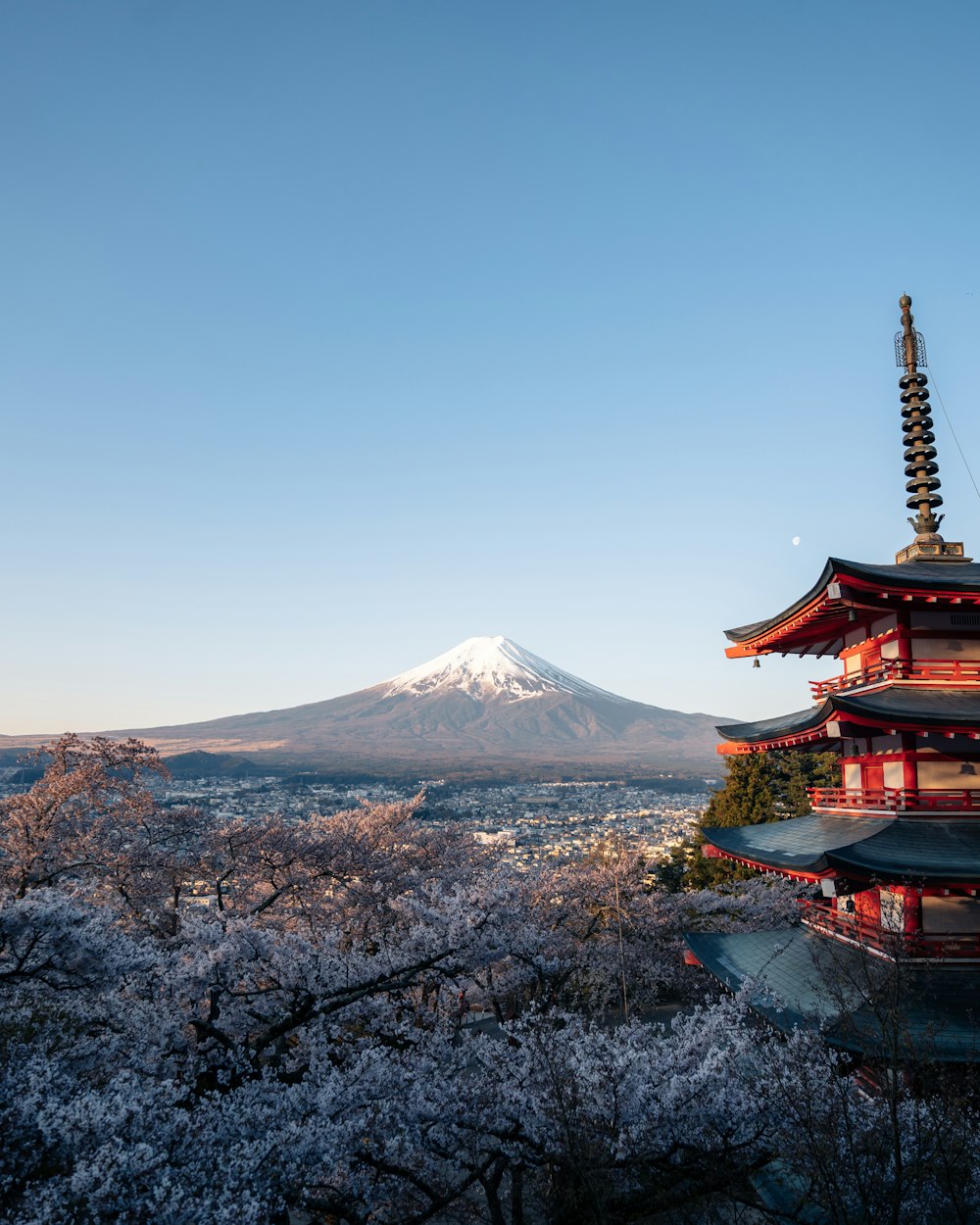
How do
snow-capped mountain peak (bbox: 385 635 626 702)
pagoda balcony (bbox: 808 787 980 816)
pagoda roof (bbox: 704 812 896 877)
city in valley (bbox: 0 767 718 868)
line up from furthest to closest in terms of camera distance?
snow-capped mountain peak (bbox: 385 635 626 702)
city in valley (bbox: 0 767 718 868)
pagoda roof (bbox: 704 812 896 877)
pagoda balcony (bbox: 808 787 980 816)

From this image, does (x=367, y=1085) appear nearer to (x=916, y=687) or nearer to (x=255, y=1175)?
(x=255, y=1175)

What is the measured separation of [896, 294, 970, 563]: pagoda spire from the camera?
13.0 metres

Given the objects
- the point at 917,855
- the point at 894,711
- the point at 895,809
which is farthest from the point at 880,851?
the point at 894,711

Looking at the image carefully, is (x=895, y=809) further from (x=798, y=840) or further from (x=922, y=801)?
(x=798, y=840)

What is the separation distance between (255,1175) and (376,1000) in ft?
15.4

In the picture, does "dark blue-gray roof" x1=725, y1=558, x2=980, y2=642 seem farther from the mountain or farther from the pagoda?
the mountain

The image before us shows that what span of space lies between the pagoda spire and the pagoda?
0.07 ft

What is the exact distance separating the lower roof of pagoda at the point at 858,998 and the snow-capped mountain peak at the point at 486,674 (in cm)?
17199

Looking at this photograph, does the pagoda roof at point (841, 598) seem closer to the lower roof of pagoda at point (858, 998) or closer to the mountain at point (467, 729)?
the lower roof of pagoda at point (858, 998)

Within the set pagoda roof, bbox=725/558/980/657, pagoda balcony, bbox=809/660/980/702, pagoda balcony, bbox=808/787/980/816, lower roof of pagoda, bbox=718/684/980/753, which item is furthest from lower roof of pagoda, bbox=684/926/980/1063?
pagoda roof, bbox=725/558/980/657

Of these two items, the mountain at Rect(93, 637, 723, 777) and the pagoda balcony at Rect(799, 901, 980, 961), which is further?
the mountain at Rect(93, 637, 723, 777)

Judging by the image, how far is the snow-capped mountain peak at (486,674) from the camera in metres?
187

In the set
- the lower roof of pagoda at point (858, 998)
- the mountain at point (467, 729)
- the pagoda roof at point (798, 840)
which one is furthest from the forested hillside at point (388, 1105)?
the mountain at point (467, 729)

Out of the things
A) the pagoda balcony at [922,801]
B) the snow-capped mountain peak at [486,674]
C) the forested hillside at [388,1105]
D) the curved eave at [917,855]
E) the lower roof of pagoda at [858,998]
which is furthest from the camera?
the snow-capped mountain peak at [486,674]
